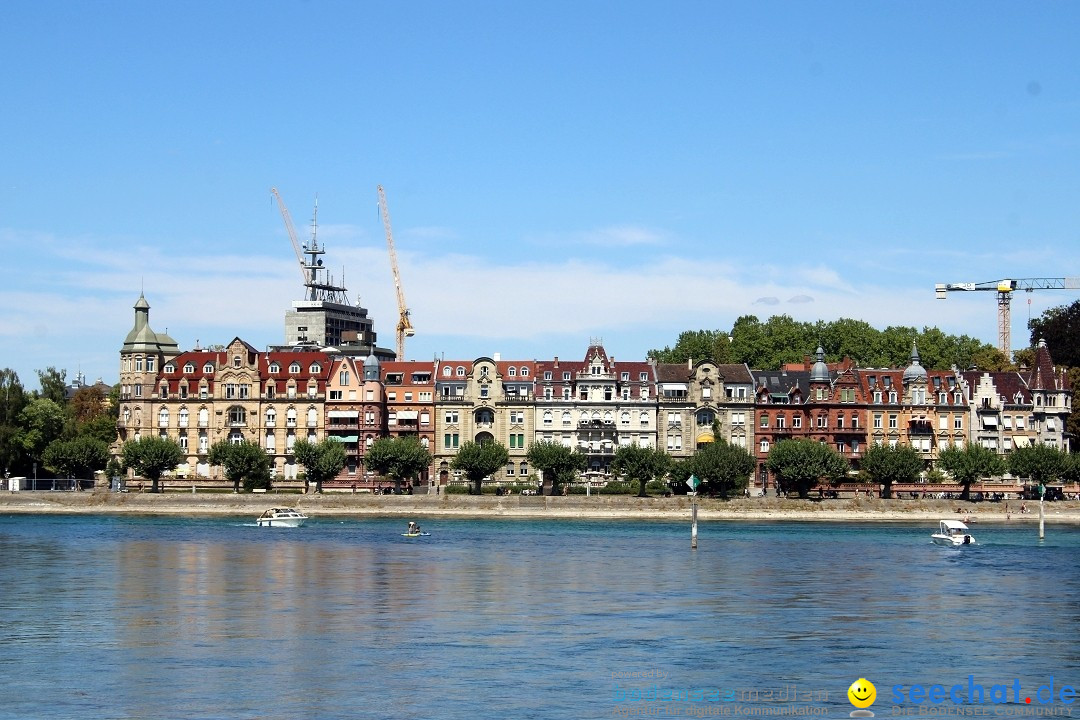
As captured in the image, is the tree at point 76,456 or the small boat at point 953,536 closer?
the small boat at point 953,536

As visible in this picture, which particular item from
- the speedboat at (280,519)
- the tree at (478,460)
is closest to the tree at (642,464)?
the tree at (478,460)

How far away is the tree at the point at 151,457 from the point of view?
16775 cm

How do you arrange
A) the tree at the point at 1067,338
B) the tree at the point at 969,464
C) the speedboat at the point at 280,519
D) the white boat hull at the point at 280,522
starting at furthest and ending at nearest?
the tree at the point at 1067,338 → the tree at the point at 969,464 → the speedboat at the point at 280,519 → the white boat hull at the point at 280,522

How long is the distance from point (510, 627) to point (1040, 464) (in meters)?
109

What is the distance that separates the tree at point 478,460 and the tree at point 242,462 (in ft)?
68.6

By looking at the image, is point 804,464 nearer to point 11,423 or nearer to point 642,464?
point 642,464

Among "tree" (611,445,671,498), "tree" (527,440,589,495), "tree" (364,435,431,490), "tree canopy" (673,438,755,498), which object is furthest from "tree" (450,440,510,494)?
"tree canopy" (673,438,755,498)

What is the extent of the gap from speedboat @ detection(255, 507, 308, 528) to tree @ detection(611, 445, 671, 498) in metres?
34.9

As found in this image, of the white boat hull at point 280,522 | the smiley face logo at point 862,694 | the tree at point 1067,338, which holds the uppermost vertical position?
the tree at point 1067,338

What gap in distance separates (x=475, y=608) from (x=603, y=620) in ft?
23.8

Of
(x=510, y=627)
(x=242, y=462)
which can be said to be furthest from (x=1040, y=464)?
(x=510, y=627)

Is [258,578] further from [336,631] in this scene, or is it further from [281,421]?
[281,421]

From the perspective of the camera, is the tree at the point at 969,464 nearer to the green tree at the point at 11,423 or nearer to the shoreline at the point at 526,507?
the shoreline at the point at 526,507

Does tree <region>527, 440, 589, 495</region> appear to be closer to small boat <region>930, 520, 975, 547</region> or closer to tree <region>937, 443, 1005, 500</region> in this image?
tree <region>937, 443, 1005, 500</region>
